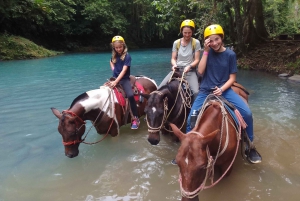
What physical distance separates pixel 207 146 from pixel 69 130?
7.60 ft

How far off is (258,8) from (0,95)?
13.6 meters

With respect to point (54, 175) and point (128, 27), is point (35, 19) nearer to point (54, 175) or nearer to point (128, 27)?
point (128, 27)

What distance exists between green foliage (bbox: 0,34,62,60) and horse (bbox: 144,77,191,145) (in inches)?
724

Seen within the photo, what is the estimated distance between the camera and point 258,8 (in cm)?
1445

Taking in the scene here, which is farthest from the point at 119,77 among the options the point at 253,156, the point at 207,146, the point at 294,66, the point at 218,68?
the point at 294,66

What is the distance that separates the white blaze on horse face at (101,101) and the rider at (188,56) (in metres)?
1.05

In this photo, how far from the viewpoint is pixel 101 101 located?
484 cm

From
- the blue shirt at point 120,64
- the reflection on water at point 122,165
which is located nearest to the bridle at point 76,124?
the reflection on water at point 122,165

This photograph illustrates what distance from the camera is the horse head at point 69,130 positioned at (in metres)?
3.99

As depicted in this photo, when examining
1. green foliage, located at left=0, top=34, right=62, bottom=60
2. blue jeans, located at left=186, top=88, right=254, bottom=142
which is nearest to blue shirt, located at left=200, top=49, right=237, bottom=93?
blue jeans, located at left=186, top=88, right=254, bottom=142

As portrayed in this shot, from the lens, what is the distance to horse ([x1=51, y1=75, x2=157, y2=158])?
4031mm

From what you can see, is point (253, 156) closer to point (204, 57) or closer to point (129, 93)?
point (204, 57)

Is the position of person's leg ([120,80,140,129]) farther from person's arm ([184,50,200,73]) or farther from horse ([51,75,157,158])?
person's arm ([184,50,200,73])

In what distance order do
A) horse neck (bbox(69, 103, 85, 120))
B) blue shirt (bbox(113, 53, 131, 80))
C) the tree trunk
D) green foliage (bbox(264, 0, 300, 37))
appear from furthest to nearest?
1. green foliage (bbox(264, 0, 300, 37))
2. the tree trunk
3. blue shirt (bbox(113, 53, 131, 80))
4. horse neck (bbox(69, 103, 85, 120))
